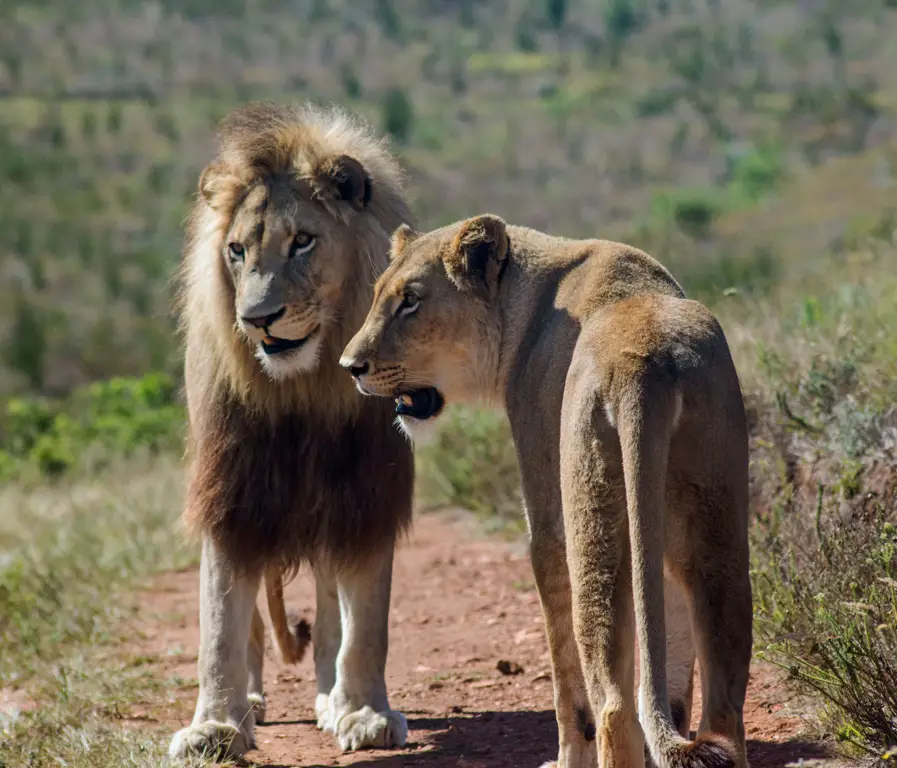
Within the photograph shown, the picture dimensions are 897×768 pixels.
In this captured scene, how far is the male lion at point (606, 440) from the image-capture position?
148 inches

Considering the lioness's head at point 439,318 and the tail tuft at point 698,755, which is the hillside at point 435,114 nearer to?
the lioness's head at point 439,318

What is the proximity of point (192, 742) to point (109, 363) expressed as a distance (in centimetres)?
1895

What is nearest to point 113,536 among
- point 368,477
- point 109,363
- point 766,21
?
point 368,477

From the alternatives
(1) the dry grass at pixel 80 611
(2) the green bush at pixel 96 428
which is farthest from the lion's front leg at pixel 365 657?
(2) the green bush at pixel 96 428

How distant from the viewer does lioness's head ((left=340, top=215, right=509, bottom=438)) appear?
4574mm

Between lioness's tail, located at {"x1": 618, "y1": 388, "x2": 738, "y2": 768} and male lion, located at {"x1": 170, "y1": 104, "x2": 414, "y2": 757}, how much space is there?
80.7 inches

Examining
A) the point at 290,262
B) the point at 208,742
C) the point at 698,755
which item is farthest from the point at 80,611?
the point at 698,755

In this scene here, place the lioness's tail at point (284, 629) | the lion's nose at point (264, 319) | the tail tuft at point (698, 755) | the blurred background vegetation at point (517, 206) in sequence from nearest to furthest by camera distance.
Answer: the tail tuft at point (698, 755), the lion's nose at point (264, 319), the blurred background vegetation at point (517, 206), the lioness's tail at point (284, 629)

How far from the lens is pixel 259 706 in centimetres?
626

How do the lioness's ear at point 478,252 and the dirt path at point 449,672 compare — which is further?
the dirt path at point 449,672

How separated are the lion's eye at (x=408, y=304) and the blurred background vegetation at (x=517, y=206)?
5.28 feet

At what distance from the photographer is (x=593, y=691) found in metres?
3.88

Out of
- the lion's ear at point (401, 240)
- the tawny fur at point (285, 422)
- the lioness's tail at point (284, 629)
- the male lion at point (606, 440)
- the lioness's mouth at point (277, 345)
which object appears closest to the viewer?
the male lion at point (606, 440)

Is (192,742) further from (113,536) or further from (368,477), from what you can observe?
(113,536)
